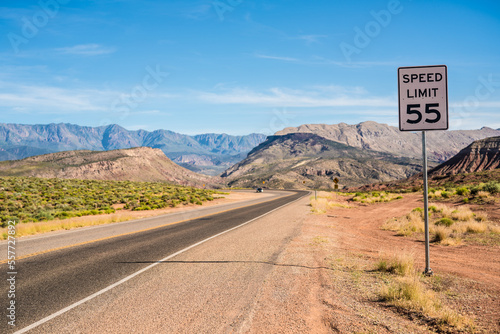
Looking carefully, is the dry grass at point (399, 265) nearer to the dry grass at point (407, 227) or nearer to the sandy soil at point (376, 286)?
the sandy soil at point (376, 286)

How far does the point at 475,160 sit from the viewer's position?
340 feet

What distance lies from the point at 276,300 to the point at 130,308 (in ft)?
8.23

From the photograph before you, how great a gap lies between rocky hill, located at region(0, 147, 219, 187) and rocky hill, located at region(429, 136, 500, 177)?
91903 millimetres

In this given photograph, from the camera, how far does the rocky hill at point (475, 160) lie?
98812 millimetres

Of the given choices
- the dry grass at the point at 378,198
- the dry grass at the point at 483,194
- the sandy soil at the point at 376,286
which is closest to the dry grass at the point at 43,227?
the sandy soil at the point at 376,286

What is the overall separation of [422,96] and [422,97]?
21mm

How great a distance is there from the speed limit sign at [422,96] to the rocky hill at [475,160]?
10715cm

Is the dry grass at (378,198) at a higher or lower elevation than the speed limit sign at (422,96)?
lower

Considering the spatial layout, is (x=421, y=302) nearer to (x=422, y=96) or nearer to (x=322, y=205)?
(x=422, y=96)

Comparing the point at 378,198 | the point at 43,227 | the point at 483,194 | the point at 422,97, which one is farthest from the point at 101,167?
the point at 422,97

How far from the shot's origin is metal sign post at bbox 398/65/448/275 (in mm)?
6375

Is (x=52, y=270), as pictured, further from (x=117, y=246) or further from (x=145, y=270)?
(x=117, y=246)

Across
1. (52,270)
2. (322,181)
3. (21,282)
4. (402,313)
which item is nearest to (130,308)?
(21,282)

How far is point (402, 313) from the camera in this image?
498 cm
